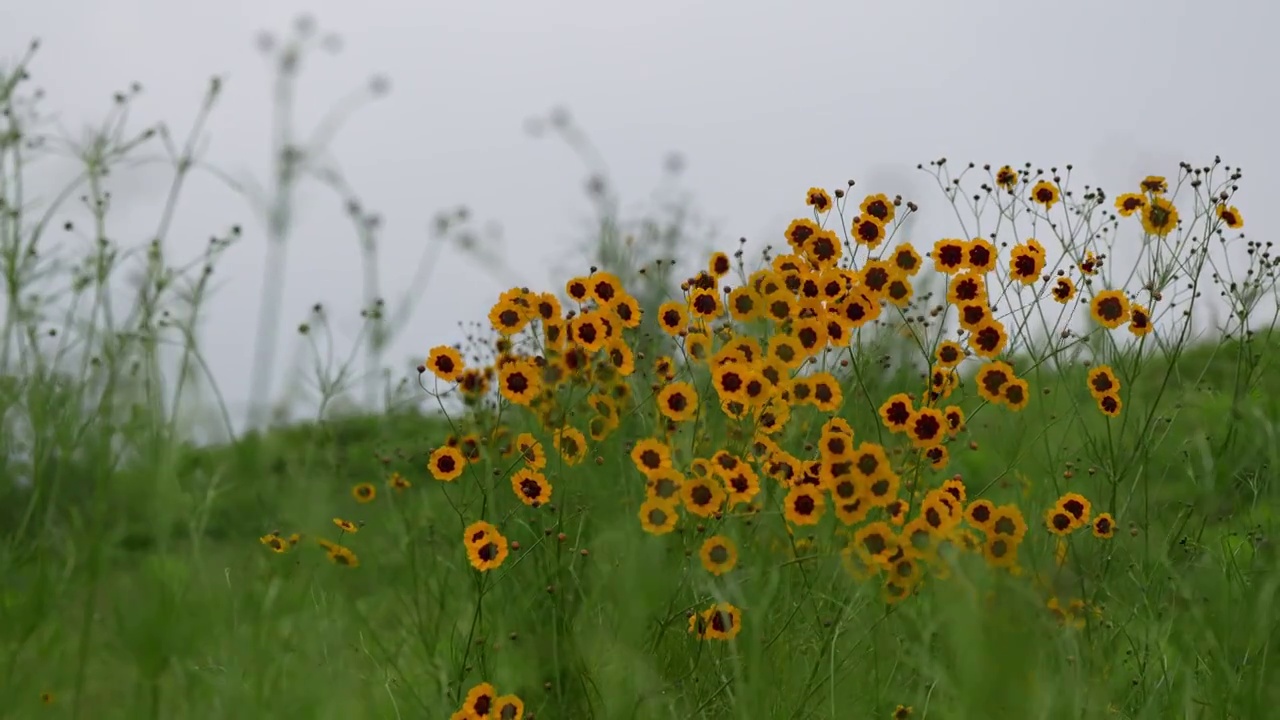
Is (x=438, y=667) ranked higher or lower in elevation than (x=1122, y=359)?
lower

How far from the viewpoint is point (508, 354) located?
244cm

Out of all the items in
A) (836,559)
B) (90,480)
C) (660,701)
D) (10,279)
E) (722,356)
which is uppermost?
(10,279)

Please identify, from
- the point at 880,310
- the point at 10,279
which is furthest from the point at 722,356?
the point at 10,279

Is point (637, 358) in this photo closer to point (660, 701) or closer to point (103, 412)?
point (660, 701)

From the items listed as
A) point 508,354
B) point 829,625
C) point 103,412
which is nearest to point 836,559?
point 829,625

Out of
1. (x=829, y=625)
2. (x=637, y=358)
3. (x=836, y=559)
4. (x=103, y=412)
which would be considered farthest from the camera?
(x=637, y=358)

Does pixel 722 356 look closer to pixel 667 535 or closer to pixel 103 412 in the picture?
pixel 667 535

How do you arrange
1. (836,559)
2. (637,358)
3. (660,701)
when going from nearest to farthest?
(660,701), (836,559), (637,358)

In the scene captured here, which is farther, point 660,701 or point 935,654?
point 935,654

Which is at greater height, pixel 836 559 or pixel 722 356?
pixel 722 356

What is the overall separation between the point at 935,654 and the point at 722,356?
85cm


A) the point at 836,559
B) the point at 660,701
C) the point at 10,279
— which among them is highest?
the point at 10,279

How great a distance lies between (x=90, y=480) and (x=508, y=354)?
1.12m

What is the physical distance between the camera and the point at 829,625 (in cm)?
227
